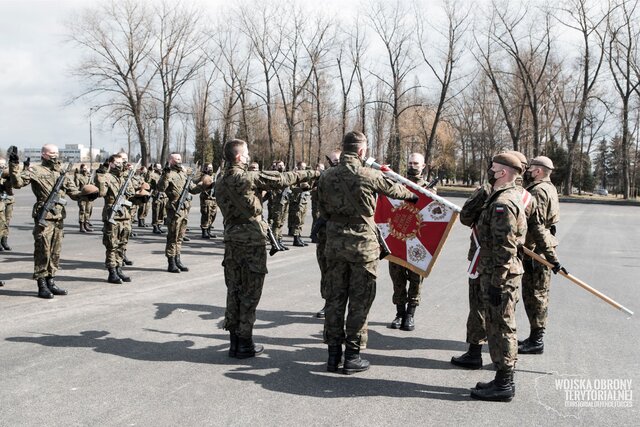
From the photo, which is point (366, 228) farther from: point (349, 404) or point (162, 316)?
point (162, 316)

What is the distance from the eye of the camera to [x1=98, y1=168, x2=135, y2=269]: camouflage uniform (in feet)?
27.7

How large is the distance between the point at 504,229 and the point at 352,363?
1.87 meters

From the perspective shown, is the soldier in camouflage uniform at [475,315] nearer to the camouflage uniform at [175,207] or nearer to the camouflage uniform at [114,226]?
the camouflage uniform at [175,207]

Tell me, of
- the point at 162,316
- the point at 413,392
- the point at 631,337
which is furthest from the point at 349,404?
the point at 631,337

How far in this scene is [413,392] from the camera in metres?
4.45

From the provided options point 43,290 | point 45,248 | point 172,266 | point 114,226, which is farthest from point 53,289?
point 172,266

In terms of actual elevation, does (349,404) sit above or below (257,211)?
below

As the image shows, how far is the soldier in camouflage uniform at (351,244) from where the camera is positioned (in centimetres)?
481

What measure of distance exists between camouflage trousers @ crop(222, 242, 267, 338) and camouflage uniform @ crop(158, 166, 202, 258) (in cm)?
395

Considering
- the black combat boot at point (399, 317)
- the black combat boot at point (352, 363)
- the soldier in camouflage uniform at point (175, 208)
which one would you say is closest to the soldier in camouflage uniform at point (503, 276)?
the black combat boot at point (352, 363)

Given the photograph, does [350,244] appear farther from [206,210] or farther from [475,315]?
[206,210]

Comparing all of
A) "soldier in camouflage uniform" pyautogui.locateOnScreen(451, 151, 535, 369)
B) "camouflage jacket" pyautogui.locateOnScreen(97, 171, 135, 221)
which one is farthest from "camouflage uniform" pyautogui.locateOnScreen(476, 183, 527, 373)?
"camouflage jacket" pyautogui.locateOnScreen(97, 171, 135, 221)

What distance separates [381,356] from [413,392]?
92cm

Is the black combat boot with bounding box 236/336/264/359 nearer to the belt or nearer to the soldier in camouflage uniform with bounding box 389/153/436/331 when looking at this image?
the belt
